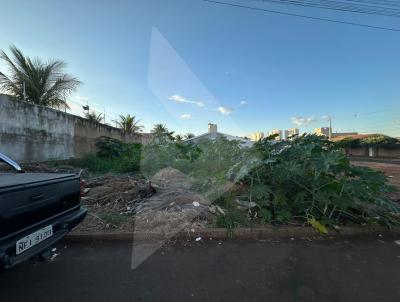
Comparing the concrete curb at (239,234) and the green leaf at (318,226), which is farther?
the green leaf at (318,226)

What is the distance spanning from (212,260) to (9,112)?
7512 millimetres

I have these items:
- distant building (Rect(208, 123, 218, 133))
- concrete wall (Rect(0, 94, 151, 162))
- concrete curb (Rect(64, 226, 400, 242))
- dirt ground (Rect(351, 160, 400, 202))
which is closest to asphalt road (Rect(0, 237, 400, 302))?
concrete curb (Rect(64, 226, 400, 242))

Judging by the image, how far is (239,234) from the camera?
→ 11.8 ft

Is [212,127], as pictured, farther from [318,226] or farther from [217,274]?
[217,274]

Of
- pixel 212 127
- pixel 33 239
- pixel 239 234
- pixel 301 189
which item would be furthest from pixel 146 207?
pixel 212 127

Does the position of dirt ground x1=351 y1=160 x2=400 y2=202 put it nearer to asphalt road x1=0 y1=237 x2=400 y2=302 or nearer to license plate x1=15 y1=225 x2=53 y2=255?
asphalt road x1=0 y1=237 x2=400 y2=302

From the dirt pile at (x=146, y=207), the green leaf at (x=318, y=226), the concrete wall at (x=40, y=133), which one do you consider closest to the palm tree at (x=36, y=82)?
the concrete wall at (x=40, y=133)

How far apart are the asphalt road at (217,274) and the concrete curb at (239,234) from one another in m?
0.14

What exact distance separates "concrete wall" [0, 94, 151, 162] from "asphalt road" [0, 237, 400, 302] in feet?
18.4

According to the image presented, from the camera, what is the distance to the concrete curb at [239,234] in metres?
3.48

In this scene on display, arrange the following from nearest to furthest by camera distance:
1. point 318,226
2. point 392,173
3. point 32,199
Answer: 1. point 32,199
2. point 318,226
3. point 392,173

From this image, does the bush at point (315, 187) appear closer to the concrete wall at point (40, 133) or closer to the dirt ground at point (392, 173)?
the dirt ground at point (392, 173)

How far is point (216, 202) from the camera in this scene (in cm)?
440

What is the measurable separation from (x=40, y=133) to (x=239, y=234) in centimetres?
792
